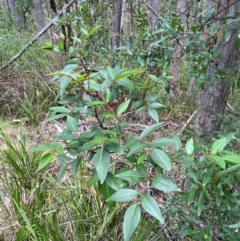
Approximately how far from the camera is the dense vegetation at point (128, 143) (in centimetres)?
82

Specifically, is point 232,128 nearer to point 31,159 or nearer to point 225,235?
point 225,235

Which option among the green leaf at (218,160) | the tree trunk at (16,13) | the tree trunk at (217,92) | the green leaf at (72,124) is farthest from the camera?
the tree trunk at (16,13)

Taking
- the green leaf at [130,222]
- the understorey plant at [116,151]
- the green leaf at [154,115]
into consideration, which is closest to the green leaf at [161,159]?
the understorey plant at [116,151]

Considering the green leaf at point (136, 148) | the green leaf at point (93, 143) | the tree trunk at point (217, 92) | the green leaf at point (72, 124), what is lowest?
the tree trunk at point (217, 92)

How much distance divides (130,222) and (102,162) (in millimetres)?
164

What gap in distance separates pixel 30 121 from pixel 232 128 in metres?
2.04

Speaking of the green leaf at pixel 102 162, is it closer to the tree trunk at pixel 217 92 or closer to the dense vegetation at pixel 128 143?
the dense vegetation at pixel 128 143

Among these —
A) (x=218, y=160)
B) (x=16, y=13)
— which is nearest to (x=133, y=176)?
(x=218, y=160)

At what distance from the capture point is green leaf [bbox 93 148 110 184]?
0.72 m

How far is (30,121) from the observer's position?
291 centimetres

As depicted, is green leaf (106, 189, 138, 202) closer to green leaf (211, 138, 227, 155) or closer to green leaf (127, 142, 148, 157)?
green leaf (127, 142, 148, 157)

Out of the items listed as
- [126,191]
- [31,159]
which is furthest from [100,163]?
[31,159]

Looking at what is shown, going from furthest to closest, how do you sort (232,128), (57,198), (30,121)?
1. (30,121)
2. (57,198)
3. (232,128)

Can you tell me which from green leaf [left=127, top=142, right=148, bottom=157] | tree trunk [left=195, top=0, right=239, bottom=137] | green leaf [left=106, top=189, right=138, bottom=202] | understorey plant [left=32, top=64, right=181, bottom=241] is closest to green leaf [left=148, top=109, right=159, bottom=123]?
understorey plant [left=32, top=64, right=181, bottom=241]
